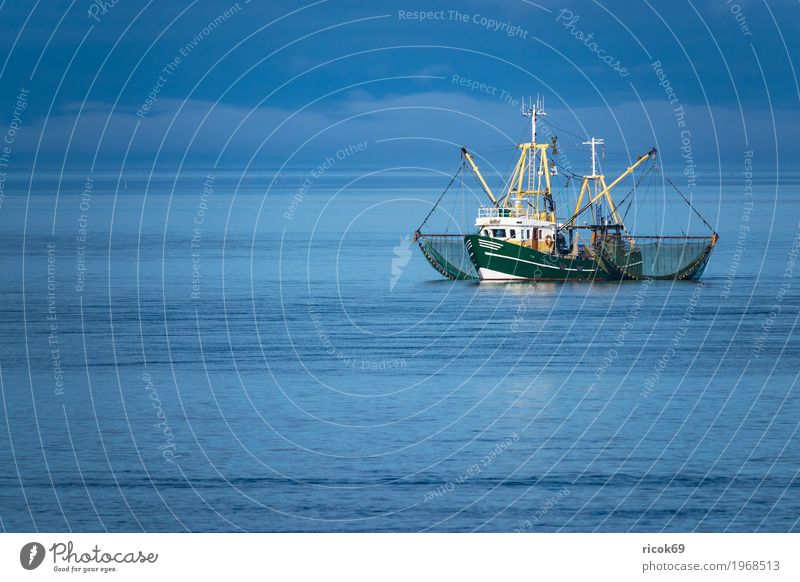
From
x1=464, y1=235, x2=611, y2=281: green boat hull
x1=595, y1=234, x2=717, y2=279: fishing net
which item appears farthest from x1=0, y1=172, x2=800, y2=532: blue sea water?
x1=595, y1=234, x2=717, y2=279: fishing net

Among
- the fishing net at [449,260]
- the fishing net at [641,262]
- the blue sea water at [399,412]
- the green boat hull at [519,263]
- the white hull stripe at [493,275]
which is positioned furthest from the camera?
the fishing net at [449,260]

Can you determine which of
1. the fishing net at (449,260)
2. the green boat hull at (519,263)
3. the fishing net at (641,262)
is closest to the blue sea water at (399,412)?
the green boat hull at (519,263)

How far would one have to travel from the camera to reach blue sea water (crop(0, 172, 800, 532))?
46.8m

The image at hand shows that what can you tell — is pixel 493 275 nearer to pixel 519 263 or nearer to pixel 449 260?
pixel 519 263

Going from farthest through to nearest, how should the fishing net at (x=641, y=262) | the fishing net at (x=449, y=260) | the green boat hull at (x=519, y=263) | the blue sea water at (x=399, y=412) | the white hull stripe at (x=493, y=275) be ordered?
the fishing net at (x=449, y=260), the fishing net at (x=641, y=262), the white hull stripe at (x=493, y=275), the green boat hull at (x=519, y=263), the blue sea water at (x=399, y=412)

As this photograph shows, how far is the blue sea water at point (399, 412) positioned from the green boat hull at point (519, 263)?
1243 cm

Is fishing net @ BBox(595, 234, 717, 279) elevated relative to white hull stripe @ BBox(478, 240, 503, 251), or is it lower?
lower

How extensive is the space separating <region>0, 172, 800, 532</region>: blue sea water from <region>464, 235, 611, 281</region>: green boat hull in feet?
40.8

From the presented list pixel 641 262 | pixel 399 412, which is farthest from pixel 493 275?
pixel 399 412

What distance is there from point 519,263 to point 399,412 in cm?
6439

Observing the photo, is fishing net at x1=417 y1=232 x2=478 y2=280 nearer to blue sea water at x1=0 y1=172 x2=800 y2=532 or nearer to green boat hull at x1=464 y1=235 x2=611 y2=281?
green boat hull at x1=464 y1=235 x2=611 y2=281

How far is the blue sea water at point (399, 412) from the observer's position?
46844mm

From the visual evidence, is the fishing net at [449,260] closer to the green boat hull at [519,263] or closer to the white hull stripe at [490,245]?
the green boat hull at [519,263]
